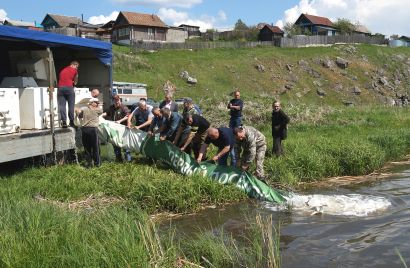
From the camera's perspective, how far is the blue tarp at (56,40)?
414 inches

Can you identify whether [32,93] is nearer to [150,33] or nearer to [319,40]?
[319,40]

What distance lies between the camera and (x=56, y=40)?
468 inches

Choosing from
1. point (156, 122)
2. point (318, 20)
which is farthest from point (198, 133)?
point (318, 20)

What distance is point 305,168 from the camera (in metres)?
12.3

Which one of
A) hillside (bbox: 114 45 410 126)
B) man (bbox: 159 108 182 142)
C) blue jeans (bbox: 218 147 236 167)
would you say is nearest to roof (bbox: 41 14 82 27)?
hillside (bbox: 114 45 410 126)

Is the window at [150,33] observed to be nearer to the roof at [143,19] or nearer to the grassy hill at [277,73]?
the roof at [143,19]

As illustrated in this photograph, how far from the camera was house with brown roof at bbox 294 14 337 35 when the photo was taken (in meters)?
93.1

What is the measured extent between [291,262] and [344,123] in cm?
1605

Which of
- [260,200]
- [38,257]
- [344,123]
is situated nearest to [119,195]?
[260,200]

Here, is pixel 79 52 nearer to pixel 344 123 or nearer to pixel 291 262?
pixel 291 262

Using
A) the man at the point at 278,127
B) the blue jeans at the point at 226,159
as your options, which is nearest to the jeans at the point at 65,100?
the blue jeans at the point at 226,159

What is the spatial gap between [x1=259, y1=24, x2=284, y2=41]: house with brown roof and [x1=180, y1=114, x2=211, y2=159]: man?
2873 inches

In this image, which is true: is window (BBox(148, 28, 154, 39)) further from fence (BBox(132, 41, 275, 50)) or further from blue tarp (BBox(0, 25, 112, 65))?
blue tarp (BBox(0, 25, 112, 65))

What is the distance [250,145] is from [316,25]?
3468 inches
